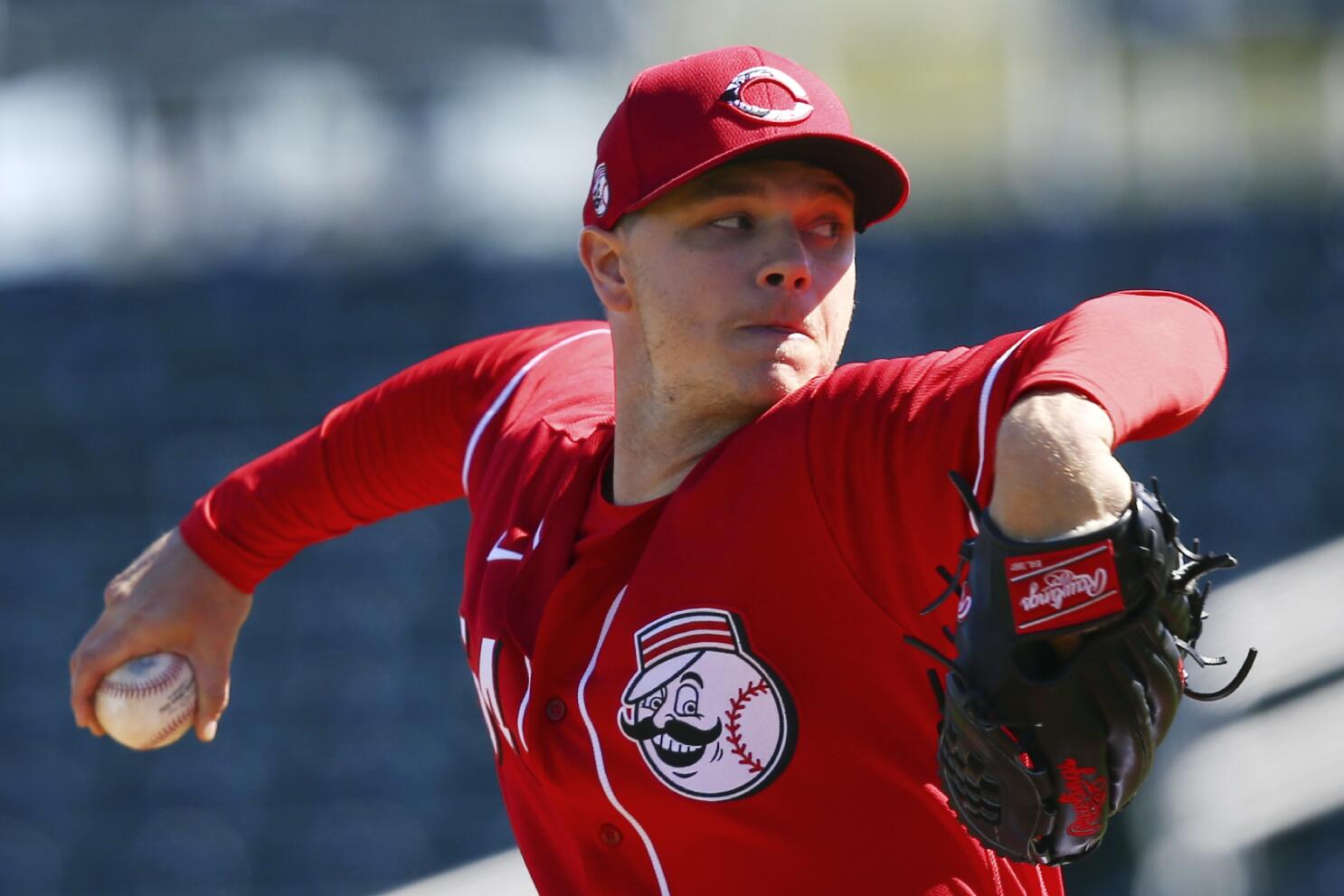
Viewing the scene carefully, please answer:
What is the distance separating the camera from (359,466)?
2.88 meters

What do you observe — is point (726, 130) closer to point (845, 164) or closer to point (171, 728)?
point (845, 164)

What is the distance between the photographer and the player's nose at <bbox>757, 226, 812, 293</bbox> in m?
2.03

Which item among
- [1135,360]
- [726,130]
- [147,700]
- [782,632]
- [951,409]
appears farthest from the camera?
[147,700]

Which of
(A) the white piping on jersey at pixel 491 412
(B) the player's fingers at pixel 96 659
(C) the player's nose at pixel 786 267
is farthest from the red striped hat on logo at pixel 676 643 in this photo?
(B) the player's fingers at pixel 96 659

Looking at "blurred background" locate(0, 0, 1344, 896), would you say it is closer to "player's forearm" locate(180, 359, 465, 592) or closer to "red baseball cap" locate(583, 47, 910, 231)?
"player's forearm" locate(180, 359, 465, 592)

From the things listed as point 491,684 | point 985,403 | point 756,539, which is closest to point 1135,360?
point 985,403

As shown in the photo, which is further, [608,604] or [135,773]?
[135,773]

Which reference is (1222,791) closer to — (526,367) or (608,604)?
(526,367)

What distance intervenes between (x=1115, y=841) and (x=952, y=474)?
13.0 ft

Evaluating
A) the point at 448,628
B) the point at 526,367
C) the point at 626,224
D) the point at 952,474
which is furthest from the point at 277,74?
the point at 952,474

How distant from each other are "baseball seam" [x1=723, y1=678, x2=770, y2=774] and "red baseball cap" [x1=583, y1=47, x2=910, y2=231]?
612 millimetres

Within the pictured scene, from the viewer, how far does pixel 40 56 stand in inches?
315

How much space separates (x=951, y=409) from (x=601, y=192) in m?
0.75

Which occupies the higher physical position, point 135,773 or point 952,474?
Result: point 952,474
